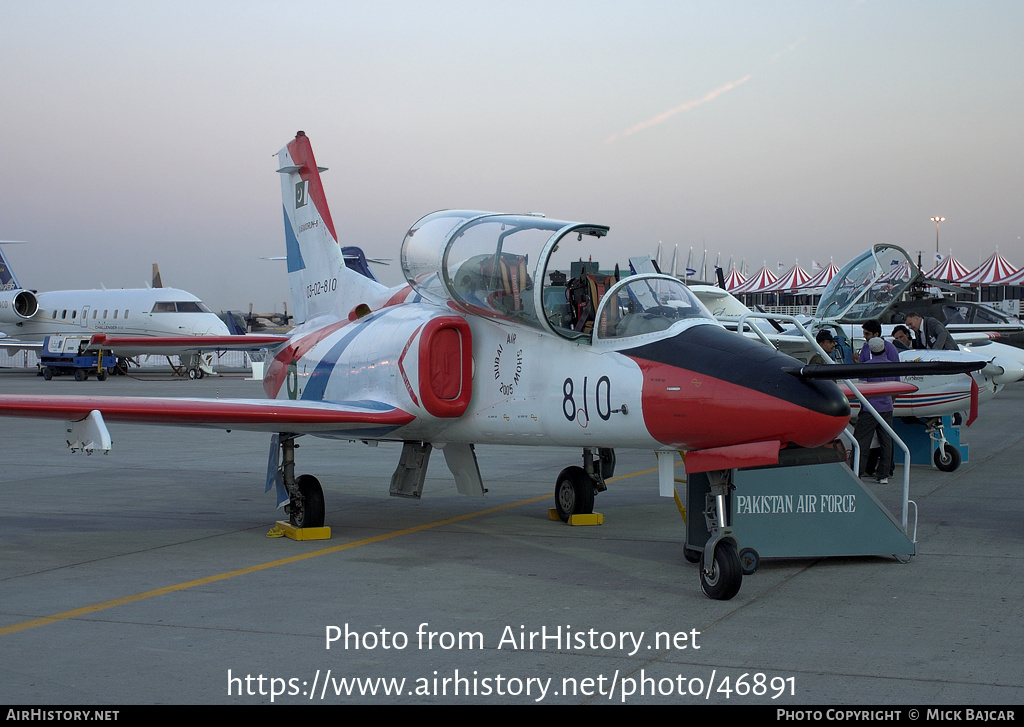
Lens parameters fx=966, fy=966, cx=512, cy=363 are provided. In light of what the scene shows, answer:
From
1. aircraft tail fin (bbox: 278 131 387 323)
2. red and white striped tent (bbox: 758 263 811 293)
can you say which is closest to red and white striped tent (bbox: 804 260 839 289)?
red and white striped tent (bbox: 758 263 811 293)

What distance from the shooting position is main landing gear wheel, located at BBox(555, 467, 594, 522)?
926cm

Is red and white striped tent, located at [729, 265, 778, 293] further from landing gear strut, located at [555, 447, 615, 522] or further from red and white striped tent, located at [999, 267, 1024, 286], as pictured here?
landing gear strut, located at [555, 447, 615, 522]

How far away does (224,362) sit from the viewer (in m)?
54.6

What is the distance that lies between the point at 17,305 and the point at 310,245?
35048 millimetres

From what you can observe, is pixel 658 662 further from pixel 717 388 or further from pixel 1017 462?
pixel 1017 462

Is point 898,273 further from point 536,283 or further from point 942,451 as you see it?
point 536,283

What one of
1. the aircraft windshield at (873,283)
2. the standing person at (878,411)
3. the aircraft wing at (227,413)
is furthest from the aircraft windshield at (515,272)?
the aircraft windshield at (873,283)

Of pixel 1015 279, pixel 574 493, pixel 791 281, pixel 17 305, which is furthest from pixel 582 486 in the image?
pixel 791 281

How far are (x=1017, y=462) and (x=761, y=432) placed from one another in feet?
31.6

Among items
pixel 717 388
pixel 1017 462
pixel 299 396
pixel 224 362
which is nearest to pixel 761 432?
pixel 717 388

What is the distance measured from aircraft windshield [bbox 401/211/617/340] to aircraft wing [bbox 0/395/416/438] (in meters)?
1.22

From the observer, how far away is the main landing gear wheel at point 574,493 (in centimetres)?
926

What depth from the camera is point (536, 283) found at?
7480mm

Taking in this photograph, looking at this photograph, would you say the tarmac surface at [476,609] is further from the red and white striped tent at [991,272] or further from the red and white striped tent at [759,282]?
the red and white striped tent at [759,282]
